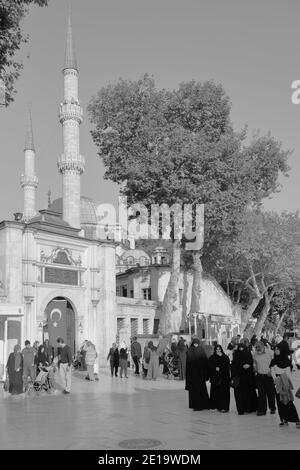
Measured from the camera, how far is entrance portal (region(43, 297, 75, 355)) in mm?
25766

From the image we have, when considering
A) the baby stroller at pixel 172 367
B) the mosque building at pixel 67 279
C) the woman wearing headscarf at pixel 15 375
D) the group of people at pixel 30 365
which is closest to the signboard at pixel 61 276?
the mosque building at pixel 67 279

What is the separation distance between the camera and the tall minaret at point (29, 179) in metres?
51.2

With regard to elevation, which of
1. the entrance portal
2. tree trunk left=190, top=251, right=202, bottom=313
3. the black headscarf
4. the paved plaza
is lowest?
the paved plaza

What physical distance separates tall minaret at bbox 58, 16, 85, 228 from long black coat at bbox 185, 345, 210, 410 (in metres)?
24.1

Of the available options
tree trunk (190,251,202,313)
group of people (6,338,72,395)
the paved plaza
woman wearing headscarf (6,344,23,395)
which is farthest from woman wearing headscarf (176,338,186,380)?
tree trunk (190,251,202,313)

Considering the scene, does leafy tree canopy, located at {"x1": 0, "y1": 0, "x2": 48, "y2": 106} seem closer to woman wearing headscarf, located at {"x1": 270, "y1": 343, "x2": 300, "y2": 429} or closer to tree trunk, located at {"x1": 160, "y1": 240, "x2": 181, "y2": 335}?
woman wearing headscarf, located at {"x1": 270, "y1": 343, "x2": 300, "y2": 429}

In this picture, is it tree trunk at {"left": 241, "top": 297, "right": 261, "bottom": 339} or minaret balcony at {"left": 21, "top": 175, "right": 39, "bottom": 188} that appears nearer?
tree trunk at {"left": 241, "top": 297, "right": 261, "bottom": 339}

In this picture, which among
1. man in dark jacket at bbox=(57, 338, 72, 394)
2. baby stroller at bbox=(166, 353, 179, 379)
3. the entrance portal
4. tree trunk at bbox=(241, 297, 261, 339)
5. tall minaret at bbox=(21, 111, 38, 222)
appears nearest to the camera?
man in dark jacket at bbox=(57, 338, 72, 394)

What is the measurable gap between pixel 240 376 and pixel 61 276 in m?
16.3

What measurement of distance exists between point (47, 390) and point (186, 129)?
18.6m

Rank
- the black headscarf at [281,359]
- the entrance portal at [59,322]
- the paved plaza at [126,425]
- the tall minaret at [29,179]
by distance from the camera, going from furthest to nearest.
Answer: the tall minaret at [29,179]
the entrance portal at [59,322]
the black headscarf at [281,359]
the paved plaza at [126,425]

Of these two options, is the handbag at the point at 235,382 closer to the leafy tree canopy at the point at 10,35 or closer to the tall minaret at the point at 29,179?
the leafy tree canopy at the point at 10,35

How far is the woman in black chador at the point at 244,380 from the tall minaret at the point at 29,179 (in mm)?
40408
